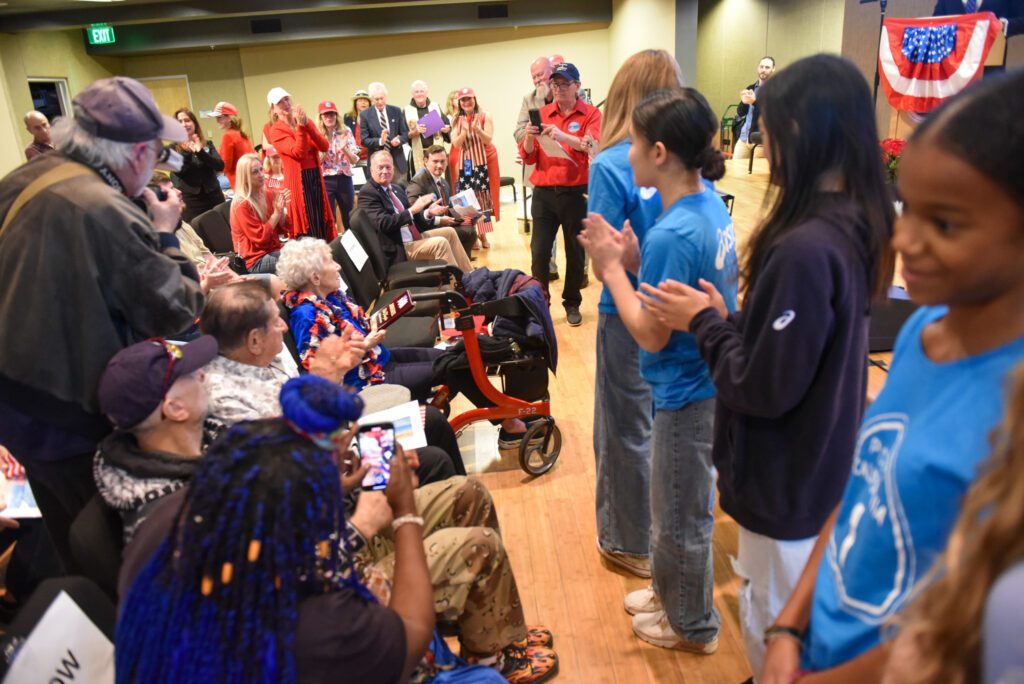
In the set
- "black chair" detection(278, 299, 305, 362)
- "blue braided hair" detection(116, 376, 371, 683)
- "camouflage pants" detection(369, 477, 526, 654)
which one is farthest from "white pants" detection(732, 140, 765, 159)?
"blue braided hair" detection(116, 376, 371, 683)

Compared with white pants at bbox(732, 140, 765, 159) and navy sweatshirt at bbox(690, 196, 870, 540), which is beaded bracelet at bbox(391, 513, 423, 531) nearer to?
navy sweatshirt at bbox(690, 196, 870, 540)

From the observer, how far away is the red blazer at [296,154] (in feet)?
20.4

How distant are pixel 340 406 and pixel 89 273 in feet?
2.99

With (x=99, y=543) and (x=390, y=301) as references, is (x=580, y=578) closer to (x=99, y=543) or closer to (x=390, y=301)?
(x=99, y=543)

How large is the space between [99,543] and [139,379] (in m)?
0.38

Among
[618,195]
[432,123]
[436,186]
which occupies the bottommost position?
[436,186]

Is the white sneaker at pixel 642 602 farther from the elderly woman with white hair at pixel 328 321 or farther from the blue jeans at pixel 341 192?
the blue jeans at pixel 341 192

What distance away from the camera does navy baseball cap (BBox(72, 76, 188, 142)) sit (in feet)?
5.45

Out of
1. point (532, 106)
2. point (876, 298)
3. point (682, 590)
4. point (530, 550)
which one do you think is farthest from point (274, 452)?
point (532, 106)

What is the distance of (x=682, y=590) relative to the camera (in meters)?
1.96

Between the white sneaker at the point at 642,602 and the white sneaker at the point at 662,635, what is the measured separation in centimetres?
4

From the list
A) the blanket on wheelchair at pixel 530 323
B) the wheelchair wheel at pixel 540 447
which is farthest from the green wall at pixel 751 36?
the wheelchair wheel at pixel 540 447

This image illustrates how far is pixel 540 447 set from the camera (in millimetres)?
3201

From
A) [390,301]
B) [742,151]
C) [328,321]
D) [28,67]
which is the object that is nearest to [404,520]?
[328,321]
